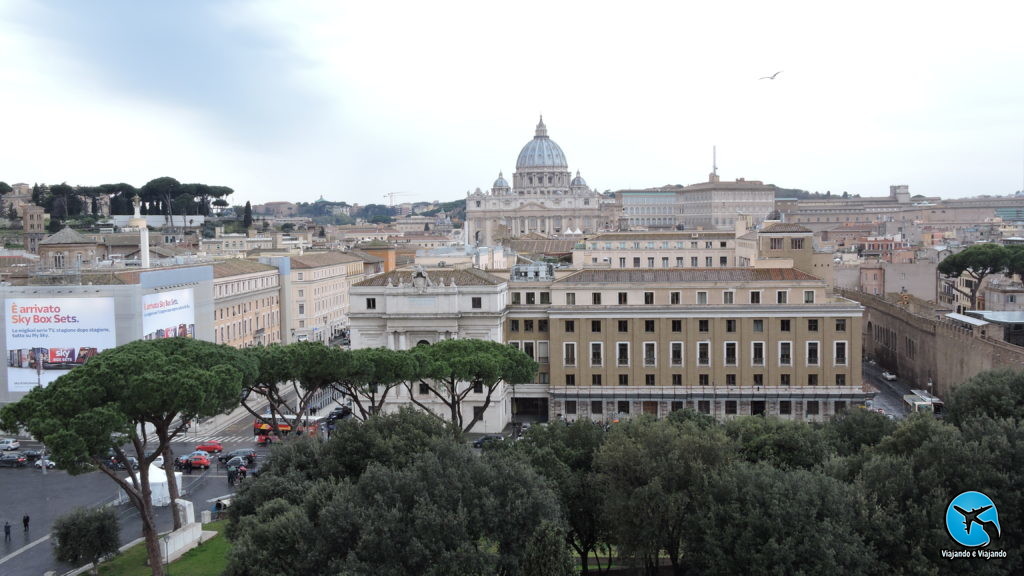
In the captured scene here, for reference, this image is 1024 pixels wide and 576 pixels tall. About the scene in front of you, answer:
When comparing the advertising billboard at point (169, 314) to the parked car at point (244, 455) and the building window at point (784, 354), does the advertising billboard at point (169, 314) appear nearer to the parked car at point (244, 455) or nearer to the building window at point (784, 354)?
the parked car at point (244, 455)

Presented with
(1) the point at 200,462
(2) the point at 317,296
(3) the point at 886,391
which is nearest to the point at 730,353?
(3) the point at 886,391

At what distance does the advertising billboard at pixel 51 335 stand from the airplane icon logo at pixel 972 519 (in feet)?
134

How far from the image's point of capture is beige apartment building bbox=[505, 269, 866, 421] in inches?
1889

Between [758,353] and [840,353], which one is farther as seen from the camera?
[758,353]

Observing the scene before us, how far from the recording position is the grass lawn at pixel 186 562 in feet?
94.2

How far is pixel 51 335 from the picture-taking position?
163 feet

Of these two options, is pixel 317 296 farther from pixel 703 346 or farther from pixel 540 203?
pixel 540 203

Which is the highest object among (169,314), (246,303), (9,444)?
(169,314)

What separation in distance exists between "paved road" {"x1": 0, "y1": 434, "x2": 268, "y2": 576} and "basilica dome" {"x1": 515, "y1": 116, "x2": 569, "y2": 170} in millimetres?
147145

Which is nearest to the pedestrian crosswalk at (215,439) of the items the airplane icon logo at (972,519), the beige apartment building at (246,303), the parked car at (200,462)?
the parked car at (200,462)

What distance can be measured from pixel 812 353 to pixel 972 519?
26.0m

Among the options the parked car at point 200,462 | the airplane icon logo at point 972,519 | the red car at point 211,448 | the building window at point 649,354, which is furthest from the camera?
the building window at point 649,354

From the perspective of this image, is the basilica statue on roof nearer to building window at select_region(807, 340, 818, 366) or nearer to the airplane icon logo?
building window at select_region(807, 340, 818, 366)

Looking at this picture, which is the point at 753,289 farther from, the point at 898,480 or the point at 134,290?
the point at 134,290
